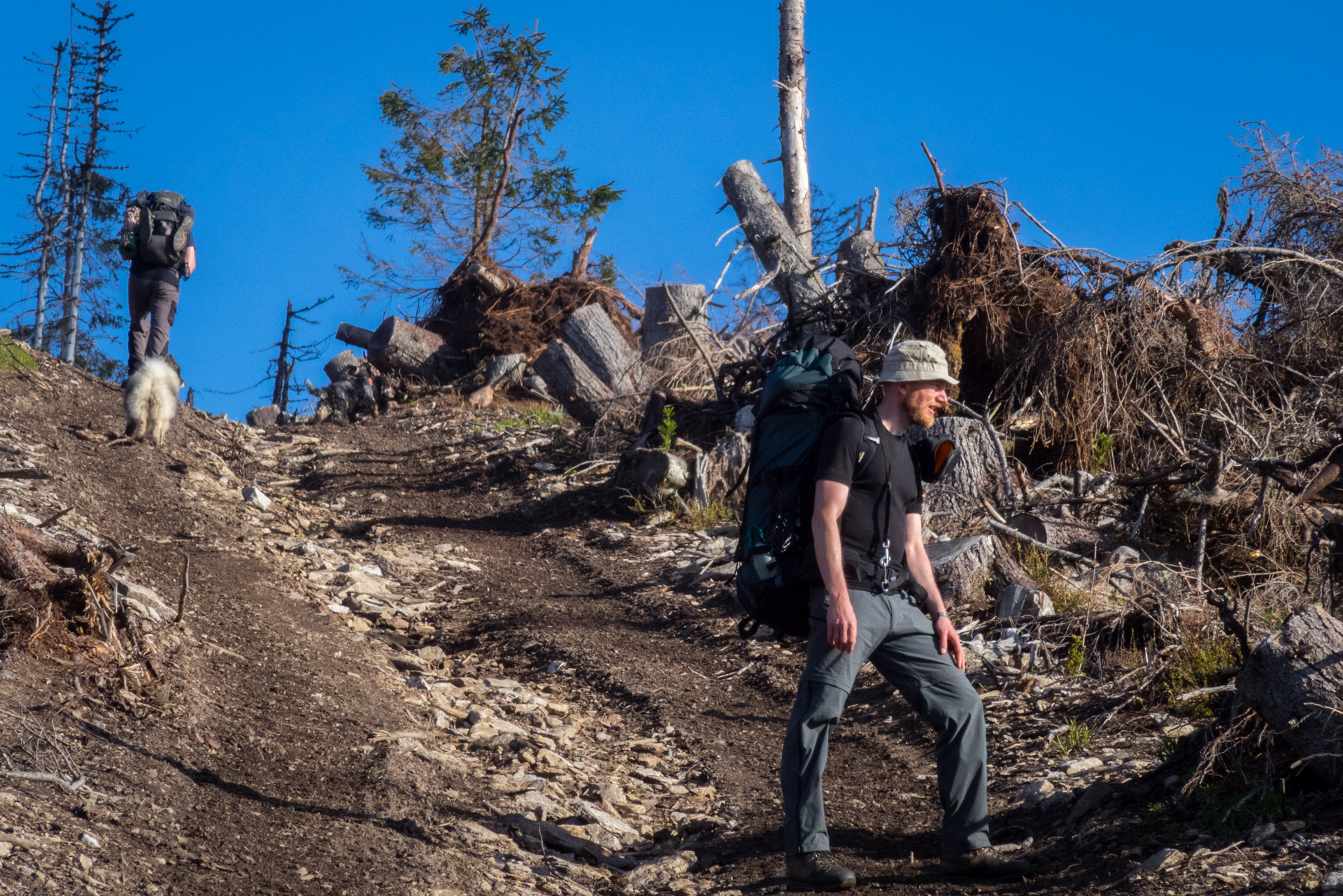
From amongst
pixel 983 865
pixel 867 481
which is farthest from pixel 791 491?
pixel 983 865

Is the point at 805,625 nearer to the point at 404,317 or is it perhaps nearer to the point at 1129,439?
the point at 1129,439

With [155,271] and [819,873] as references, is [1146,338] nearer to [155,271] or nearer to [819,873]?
[819,873]

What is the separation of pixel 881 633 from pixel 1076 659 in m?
2.63

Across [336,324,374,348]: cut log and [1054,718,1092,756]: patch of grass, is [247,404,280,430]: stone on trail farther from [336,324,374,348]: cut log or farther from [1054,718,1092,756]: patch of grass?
[1054,718,1092,756]: patch of grass

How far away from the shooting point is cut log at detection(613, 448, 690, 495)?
10.1 m

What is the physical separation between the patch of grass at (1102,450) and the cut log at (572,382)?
6.97 m

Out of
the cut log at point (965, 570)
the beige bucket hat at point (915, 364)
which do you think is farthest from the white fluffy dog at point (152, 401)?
the beige bucket hat at point (915, 364)

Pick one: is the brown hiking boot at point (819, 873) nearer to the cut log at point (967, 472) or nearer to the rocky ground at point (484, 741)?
the rocky ground at point (484, 741)

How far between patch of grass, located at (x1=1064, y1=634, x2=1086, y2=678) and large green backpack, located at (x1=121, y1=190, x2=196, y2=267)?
8.82 metres

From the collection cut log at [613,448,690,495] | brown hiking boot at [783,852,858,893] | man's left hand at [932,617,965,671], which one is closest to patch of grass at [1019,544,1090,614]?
man's left hand at [932,617,965,671]

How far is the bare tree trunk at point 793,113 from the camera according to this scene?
48.7 feet

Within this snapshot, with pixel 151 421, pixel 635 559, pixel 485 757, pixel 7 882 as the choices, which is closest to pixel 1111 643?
pixel 485 757

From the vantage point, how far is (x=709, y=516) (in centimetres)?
982

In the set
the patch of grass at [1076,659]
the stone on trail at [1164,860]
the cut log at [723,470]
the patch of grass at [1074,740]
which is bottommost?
the stone on trail at [1164,860]
